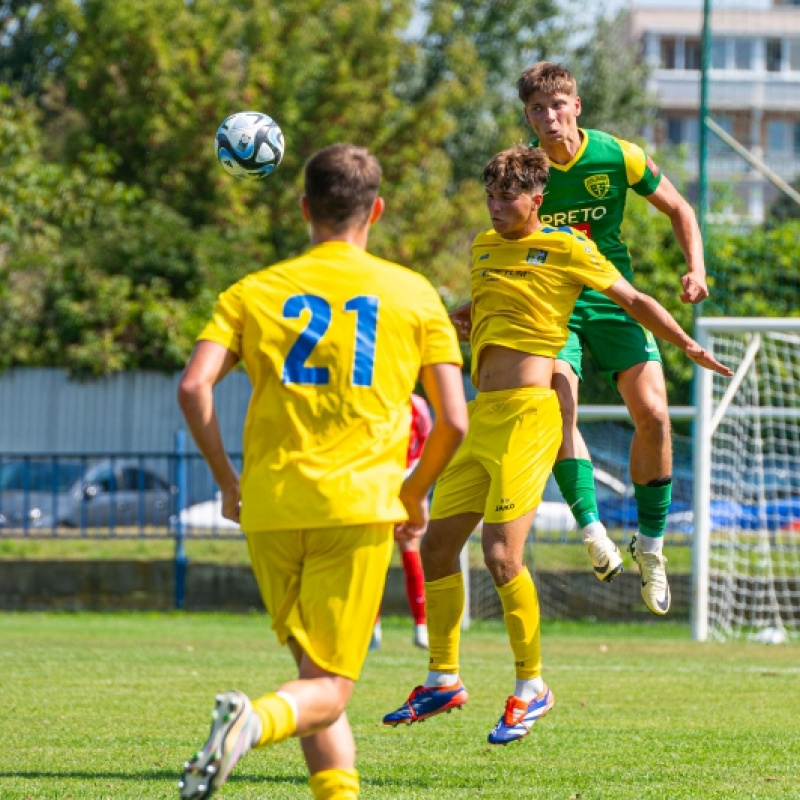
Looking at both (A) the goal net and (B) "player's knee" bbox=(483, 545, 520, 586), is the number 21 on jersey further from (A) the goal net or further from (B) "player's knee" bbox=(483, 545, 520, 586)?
(A) the goal net

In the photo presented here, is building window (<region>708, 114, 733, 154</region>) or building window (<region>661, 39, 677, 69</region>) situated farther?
building window (<region>661, 39, 677, 69</region>)

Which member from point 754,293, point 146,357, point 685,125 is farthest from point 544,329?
point 685,125

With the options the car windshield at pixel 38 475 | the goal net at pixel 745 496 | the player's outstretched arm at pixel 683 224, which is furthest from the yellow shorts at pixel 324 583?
the car windshield at pixel 38 475

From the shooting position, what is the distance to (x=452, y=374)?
416 centimetres

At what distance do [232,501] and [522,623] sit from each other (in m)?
2.41

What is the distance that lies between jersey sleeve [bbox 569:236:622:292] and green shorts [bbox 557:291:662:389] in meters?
0.82

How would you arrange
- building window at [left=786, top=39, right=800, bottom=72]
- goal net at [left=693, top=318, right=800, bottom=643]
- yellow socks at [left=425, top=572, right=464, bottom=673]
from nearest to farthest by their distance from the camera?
yellow socks at [left=425, top=572, right=464, bottom=673] < goal net at [left=693, top=318, right=800, bottom=643] < building window at [left=786, top=39, right=800, bottom=72]

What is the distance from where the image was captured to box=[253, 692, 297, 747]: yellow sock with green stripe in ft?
→ 12.5

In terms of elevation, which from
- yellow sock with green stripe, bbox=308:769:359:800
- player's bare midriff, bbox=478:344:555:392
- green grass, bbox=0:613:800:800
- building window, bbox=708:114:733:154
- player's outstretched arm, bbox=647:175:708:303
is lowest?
green grass, bbox=0:613:800:800

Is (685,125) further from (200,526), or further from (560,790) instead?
(560,790)

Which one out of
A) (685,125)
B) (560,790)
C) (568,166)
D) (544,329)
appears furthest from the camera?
(685,125)

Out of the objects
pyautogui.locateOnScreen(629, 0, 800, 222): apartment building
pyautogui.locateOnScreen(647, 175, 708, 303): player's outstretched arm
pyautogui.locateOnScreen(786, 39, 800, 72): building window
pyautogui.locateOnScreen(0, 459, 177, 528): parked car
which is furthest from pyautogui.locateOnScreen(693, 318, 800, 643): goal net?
pyautogui.locateOnScreen(786, 39, 800, 72): building window

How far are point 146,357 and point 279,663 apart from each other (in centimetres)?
1992

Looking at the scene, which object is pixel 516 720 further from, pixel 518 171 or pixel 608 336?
pixel 518 171
